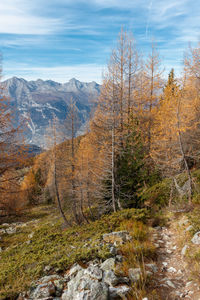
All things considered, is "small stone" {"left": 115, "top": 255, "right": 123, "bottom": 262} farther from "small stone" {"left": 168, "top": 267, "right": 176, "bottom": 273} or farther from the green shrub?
the green shrub

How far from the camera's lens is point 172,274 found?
4.29 m

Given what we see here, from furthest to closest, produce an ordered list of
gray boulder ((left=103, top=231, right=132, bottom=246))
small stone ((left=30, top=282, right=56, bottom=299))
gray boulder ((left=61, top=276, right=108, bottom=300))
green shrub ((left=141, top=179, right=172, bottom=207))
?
green shrub ((left=141, top=179, right=172, bottom=207)) < gray boulder ((left=103, top=231, right=132, bottom=246)) < small stone ((left=30, top=282, right=56, bottom=299)) < gray boulder ((left=61, top=276, right=108, bottom=300))

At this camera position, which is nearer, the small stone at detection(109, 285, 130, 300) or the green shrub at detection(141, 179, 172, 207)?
the small stone at detection(109, 285, 130, 300)

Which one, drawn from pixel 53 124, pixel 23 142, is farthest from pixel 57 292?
pixel 53 124

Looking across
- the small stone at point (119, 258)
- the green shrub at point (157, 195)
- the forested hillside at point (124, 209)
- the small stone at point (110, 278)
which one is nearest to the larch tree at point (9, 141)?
the forested hillside at point (124, 209)

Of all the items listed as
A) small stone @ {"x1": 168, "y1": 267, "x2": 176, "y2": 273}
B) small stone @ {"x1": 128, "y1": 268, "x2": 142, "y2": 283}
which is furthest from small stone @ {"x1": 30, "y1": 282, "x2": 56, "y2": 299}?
small stone @ {"x1": 168, "y1": 267, "x2": 176, "y2": 273}

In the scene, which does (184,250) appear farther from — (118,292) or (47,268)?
(47,268)

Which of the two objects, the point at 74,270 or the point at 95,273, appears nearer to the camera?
the point at 95,273

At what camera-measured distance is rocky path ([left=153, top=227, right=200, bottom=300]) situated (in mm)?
3532


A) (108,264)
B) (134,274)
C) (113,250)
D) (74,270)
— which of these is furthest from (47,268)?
(134,274)

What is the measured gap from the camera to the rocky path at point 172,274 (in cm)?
353

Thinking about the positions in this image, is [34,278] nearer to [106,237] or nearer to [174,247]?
[106,237]

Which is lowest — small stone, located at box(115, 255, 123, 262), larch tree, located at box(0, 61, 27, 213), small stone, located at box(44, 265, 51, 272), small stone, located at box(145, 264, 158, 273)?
small stone, located at box(44, 265, 51, 272)

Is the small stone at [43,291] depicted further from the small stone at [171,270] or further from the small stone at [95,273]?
the small stone at [171,270]
